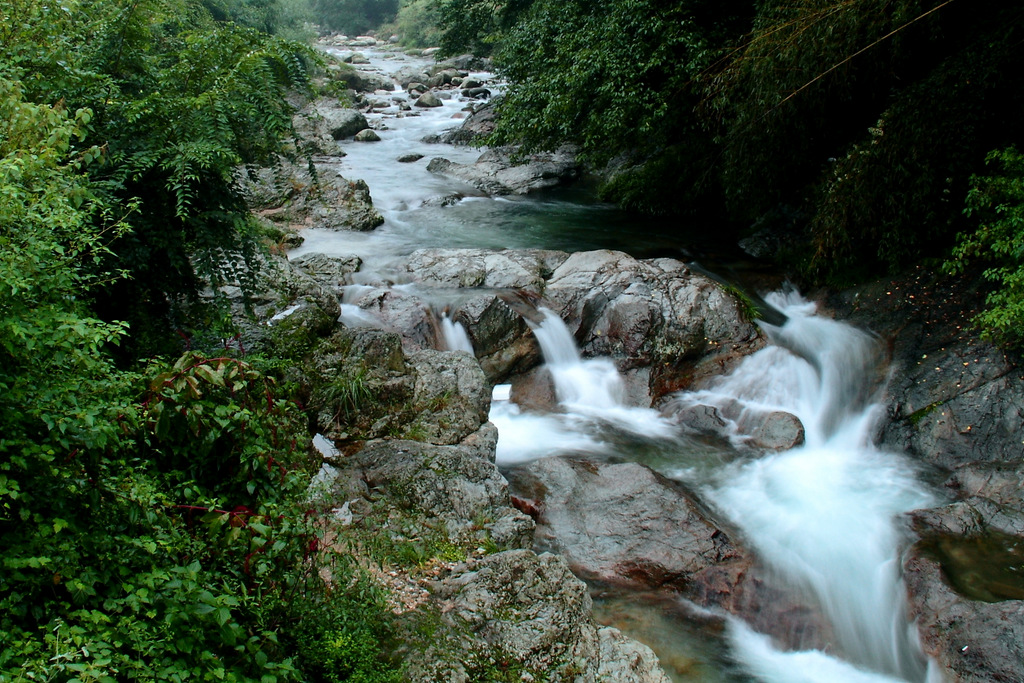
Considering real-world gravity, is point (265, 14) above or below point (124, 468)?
above

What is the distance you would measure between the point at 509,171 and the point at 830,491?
1259 cm

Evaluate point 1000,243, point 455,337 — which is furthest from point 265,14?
point 1000,243

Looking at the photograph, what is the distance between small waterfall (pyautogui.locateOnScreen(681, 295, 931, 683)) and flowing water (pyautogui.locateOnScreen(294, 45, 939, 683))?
0.01 meters

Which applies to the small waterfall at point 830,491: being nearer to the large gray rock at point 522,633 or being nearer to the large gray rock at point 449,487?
the large gray rock at point 522,633

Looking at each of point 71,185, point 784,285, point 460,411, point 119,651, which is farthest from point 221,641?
point 784,285

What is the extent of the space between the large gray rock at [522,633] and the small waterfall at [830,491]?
1.60 meters

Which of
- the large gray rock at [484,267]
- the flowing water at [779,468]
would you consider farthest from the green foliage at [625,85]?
the large gray rock at [484,267]

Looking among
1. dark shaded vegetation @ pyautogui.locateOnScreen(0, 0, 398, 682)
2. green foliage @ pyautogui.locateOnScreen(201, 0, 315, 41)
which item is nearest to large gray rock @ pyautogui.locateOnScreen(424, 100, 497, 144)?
green foliage @ pyautogui.locateOnScreen(201, 0, 315, 41)

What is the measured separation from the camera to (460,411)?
22.3ft

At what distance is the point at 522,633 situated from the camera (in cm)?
396

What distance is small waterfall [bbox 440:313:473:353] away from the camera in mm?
8875

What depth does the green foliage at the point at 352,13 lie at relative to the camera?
49.2 metres

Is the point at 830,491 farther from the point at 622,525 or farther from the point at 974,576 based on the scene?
the point at 622,525

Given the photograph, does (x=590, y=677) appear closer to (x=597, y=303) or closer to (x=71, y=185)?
(x=71, y=185)
